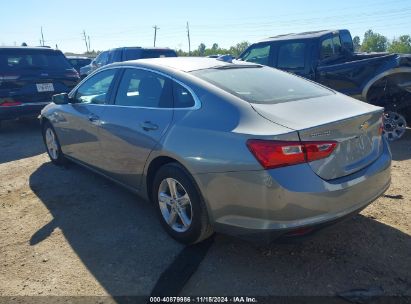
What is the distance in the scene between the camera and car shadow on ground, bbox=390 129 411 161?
6004 mm

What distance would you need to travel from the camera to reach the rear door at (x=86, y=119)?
177 inches

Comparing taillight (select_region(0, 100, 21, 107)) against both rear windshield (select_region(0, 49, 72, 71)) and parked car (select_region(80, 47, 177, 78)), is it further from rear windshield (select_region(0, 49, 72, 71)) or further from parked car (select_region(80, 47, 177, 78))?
parked car (select_region(80, 47, 177, 78))

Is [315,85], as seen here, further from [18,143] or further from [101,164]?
[18,143]

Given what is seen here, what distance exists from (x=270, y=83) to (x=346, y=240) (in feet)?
5.13

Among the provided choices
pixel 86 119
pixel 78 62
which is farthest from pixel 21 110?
pixel 78 62

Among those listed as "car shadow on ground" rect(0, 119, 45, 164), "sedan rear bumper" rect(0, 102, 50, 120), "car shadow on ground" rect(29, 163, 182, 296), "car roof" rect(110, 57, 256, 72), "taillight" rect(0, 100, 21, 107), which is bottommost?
"car shadow on ground" rect(29, 163, 182, 296)

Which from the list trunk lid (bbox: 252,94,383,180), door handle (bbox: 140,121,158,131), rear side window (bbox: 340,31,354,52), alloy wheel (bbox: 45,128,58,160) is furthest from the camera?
rear side window (bbox: 340,31,354,52)

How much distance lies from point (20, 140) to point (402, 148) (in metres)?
7.18

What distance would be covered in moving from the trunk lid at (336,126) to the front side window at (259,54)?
17.5 ft

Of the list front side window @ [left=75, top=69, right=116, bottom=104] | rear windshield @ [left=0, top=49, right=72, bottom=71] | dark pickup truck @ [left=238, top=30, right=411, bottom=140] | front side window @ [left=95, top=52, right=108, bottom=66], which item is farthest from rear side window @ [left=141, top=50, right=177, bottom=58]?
front side window @ [left=75, top=69, right=116, bottom=104]

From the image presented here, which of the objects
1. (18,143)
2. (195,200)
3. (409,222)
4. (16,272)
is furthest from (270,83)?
(18,143)

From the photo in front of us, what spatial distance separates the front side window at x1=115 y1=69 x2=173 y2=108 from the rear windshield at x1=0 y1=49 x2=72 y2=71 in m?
4.89

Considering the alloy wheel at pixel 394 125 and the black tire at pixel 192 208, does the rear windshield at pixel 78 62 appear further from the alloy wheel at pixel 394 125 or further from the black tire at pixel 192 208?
the black tire at pixel 192 208

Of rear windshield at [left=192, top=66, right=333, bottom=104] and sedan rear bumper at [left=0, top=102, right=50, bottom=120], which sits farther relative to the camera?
sedan rear bumper at [left=0, top=102, right=50, bottom=120]
